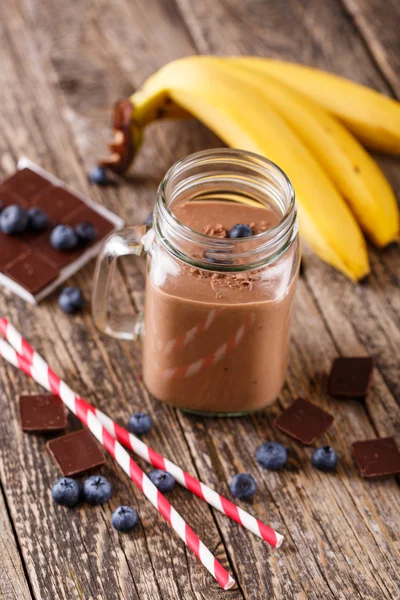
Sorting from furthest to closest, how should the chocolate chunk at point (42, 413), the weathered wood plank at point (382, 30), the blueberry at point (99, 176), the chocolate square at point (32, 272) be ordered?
the weathered wood plank at point (382, 30), the blueberry at point (99, 176), the chocolate square at point (32, 272), the chocolate chunk at point (42, 413)

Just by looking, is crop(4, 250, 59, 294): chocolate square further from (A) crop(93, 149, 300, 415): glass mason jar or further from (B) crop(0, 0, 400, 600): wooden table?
(A) crop(93, 149, 300, 415): glass mason jar

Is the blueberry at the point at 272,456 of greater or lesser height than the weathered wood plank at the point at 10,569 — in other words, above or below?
below

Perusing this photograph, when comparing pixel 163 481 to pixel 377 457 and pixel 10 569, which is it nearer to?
pixel 10 569

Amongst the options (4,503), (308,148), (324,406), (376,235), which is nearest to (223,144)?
(308,148)

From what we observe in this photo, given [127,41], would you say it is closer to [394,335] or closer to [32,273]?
[32,273]

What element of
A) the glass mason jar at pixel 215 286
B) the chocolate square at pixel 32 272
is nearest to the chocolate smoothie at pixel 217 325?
the glass mason jar at pixel 215 286

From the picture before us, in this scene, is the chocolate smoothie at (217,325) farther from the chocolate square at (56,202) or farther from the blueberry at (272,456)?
the chocolate square at (56,202)

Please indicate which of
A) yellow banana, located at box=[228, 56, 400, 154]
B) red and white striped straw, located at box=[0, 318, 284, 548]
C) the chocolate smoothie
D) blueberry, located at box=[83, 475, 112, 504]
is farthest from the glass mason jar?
yellow banana, located at box=[228, 56, 400, 154]
